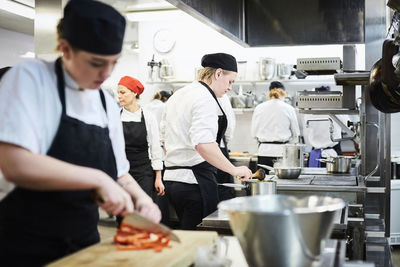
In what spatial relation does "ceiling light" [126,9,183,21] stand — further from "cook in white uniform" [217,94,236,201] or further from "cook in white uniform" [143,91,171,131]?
"cook in white uniform" [217,94,236,201]

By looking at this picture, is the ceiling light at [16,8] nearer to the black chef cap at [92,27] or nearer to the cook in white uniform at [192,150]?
the cook in white uniform at [192,150]

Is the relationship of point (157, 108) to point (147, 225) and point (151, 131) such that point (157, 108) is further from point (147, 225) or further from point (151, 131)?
point (147, 225)

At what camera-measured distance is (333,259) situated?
5.21 ft

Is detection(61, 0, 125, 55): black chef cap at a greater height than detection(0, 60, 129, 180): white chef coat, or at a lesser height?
greater

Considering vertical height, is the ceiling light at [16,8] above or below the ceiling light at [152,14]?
below

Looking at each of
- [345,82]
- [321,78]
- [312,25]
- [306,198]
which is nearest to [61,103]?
[306,198]

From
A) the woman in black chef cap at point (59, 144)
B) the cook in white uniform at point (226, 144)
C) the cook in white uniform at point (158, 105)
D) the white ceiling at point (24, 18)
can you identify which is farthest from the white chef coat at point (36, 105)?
the cook in white uniform at point (158, 105)

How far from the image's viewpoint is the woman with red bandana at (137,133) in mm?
4918

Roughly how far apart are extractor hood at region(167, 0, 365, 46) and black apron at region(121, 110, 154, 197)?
1.24m

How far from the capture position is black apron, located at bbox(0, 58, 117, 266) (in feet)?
5.51

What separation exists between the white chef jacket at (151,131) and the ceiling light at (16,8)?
6.56 ft

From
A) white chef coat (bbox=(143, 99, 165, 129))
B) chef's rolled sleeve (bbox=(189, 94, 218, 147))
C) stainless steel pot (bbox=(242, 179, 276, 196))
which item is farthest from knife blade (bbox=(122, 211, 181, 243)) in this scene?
white chef coat (bbox=(143, 99, 165, 129))

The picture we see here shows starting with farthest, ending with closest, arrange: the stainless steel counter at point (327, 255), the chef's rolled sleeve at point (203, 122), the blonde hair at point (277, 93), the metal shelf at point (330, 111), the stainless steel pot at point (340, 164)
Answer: the blonde hair at point (277, 93) → the stainless steel pot at point (340, 164) → the metal shelf at point (330, 111) → the chef's rolled sleeve at point (203, 122) → the stainless steel counter at point (327, 255)

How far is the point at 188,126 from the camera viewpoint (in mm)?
3453
